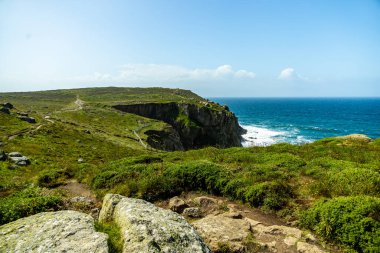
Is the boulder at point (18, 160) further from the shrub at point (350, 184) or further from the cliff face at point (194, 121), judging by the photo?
the cliff face at point (194, 121)

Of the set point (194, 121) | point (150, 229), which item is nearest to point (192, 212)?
point (150, 229)

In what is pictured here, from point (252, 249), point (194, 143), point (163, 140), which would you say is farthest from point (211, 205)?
point (194, 143)

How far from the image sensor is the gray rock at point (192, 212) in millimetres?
12492

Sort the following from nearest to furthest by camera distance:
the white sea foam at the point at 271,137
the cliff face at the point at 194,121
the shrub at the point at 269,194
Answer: the shrub at the point at 269,194 → the cliff face at the point at 194,121 → the white sea foam at the point at 271,137

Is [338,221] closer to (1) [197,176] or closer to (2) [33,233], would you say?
(1) [197,176]

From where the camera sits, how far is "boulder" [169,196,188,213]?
1315 cm

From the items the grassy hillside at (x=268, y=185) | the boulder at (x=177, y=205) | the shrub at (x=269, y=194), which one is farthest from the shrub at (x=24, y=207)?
the shrub at (x=269, y=194)

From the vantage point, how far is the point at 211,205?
44.0 ft

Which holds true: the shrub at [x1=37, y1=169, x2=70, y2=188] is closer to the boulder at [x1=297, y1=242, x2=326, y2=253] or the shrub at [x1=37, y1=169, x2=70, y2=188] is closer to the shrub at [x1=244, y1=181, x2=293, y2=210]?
the shrub at [x1=244, y1=181, x2=293, y2=210]

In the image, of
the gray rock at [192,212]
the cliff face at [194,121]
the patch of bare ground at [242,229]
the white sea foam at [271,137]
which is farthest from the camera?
the white sea foam at [271,137]

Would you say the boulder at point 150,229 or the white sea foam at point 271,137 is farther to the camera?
the white sea foam at point 271,137

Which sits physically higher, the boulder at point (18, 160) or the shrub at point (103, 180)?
the shrub at point (103, 180)

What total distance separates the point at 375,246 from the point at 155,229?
744 centimetres

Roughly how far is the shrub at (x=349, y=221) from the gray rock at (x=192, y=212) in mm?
4631
